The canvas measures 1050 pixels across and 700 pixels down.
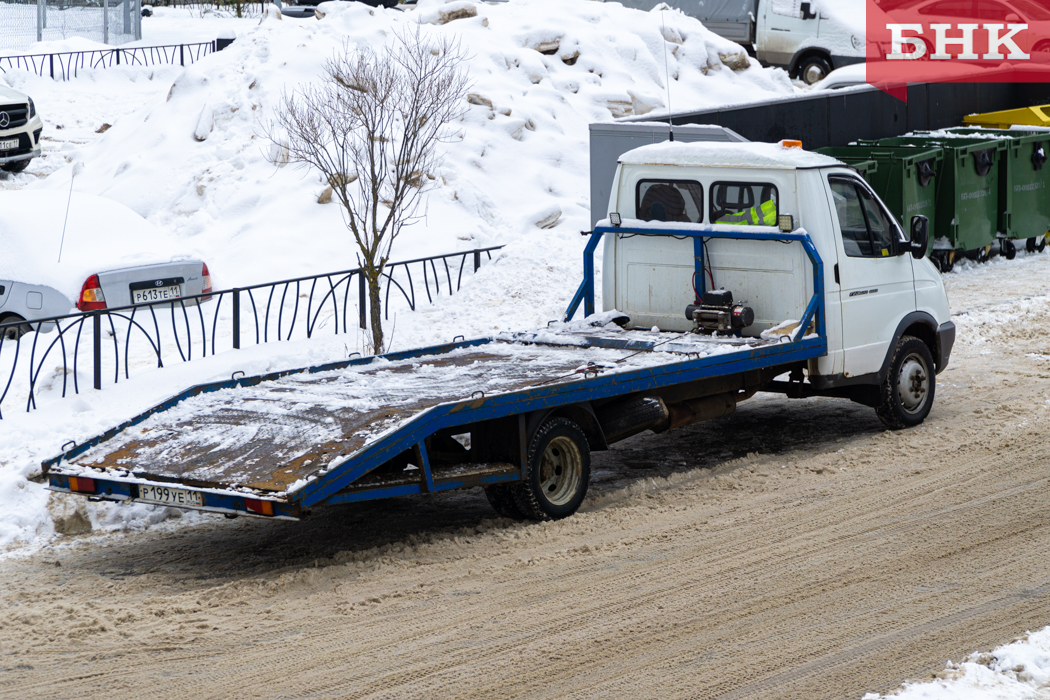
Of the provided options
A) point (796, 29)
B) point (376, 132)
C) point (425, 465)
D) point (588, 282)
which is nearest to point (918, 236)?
point (588, 282)

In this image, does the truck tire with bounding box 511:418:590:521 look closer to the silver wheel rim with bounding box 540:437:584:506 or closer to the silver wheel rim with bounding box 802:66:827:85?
the silver wheel rim with bounding box 540:437:584:506

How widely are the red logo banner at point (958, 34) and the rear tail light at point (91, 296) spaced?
16256 millimetres

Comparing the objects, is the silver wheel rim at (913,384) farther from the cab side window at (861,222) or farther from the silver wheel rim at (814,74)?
the silver wheel rim at (814,74)

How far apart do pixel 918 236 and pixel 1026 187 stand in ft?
32.2

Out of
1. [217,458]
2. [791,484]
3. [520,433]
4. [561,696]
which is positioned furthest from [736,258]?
[561,696]

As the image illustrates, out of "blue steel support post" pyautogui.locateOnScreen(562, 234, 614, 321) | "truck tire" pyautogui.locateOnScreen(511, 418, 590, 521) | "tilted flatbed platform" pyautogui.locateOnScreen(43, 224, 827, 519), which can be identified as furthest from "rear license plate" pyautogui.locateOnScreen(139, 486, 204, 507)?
"blue steel support post" pyautogui.locateOnScreen(562, 234, 614, 321)

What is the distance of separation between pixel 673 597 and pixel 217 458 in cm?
261

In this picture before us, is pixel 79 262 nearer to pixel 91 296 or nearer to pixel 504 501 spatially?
pixel 91 296

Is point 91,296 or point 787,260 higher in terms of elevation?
point 787,260

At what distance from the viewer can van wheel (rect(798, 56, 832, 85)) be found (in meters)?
28.7

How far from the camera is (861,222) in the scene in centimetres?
938

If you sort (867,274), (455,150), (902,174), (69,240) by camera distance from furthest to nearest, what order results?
(455,150), (902,174), (69,240), (867,274)

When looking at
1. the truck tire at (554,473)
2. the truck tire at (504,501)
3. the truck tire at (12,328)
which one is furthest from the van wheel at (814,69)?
the truck tire at (504,501)

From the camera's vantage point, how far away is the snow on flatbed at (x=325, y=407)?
679 centimetres
